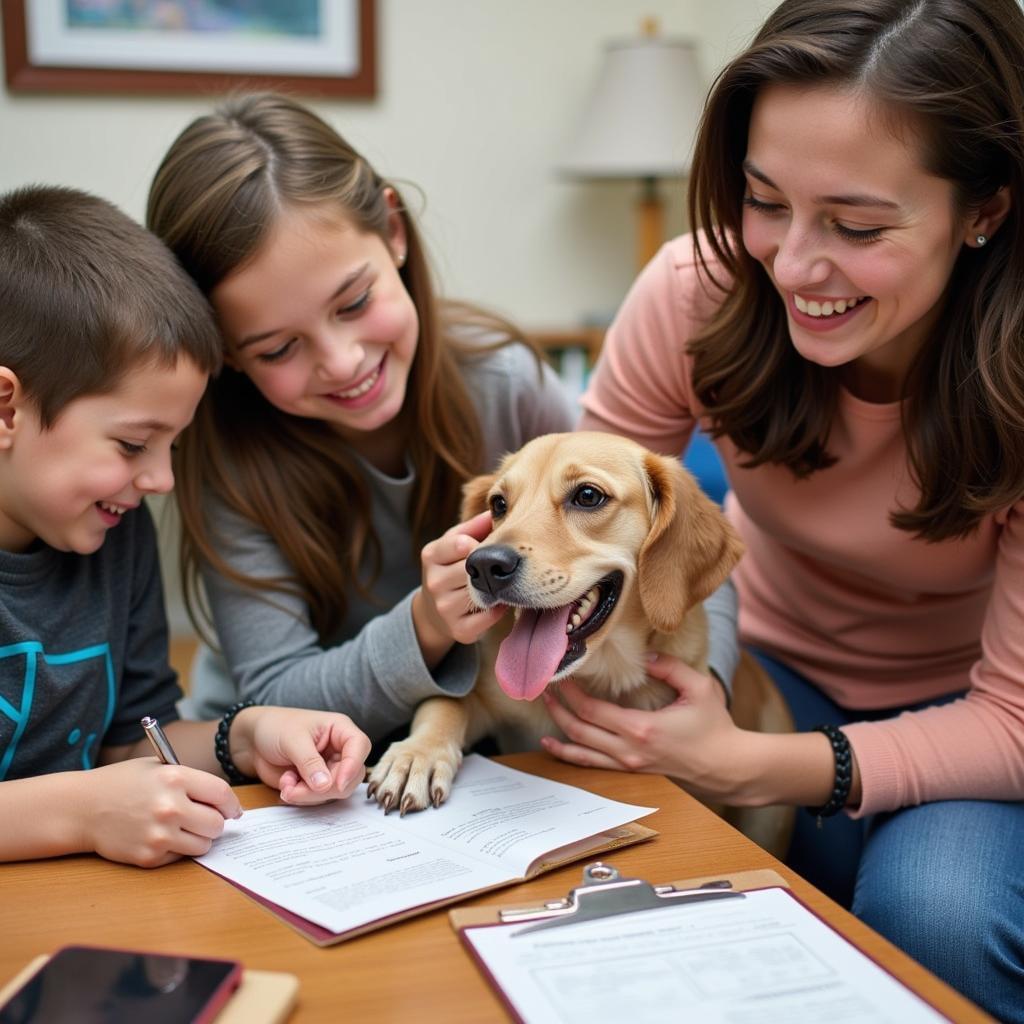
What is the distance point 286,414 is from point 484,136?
7.88ft

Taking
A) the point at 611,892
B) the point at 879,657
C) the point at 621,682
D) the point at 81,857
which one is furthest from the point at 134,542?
the point at 879,657

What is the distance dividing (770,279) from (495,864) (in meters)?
0.87

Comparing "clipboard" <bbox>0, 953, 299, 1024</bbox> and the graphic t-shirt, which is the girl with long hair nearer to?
the graphic t-shirt

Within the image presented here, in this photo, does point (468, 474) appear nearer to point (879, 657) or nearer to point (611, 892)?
point (879, 657)

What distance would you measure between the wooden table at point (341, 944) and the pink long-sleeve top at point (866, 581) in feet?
1.33

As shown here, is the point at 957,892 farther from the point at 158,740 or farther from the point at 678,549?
the point at 158,740

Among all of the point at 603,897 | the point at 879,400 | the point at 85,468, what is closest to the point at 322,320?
the point at 85,468

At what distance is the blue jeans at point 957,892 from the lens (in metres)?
1.17

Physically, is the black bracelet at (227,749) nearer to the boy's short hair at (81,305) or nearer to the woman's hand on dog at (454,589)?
the woman's hand on dog at (454,589)

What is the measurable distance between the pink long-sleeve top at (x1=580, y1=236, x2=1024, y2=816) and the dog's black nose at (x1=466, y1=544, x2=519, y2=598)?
488 millimetres

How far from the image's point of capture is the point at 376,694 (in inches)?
53.8

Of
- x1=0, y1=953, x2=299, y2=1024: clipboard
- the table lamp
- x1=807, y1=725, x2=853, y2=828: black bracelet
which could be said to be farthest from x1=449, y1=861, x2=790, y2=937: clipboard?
the table lamp

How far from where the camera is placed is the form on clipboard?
0.75 metres

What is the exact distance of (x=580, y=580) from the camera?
128 centimetres
